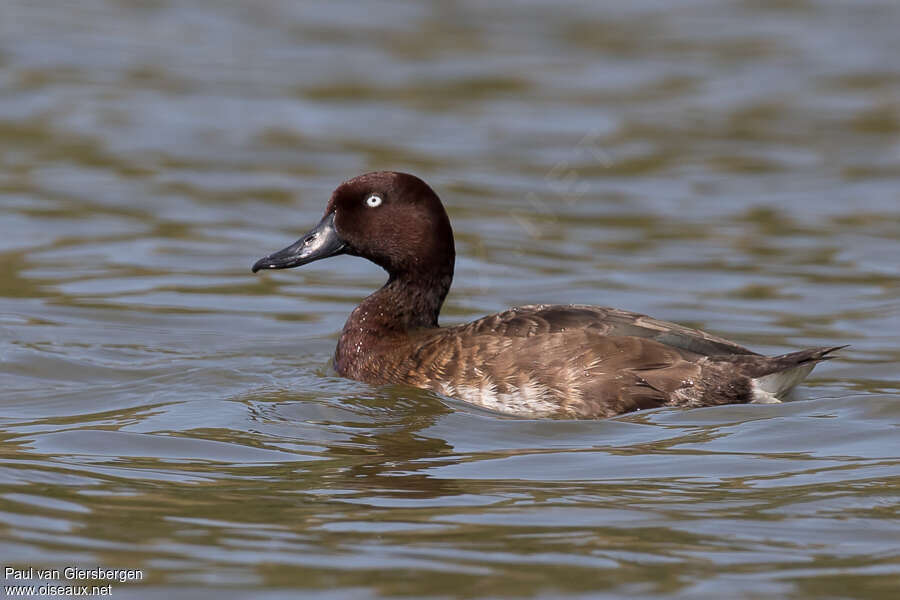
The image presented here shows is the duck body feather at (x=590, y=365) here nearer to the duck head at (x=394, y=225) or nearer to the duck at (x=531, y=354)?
the duck at (x=531, y=354)

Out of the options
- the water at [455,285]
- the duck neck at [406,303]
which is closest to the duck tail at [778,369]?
the water at [455,285]

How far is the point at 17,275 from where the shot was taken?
10547mm

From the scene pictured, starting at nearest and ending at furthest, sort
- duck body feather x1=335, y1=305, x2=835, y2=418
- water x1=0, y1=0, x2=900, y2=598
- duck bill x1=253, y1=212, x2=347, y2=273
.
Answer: water x1=0, y1=0, x2=900, y2=598
duck body feather x1=335, y1=305, x2=835, y2=418
duck bill x1=253, y1=212, x2=347, y2=273

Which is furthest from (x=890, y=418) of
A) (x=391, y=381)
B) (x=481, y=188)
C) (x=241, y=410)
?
(x=481, y=188)

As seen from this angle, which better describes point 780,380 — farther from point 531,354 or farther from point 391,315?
point 391,315

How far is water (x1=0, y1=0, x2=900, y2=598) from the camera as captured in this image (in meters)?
5.16

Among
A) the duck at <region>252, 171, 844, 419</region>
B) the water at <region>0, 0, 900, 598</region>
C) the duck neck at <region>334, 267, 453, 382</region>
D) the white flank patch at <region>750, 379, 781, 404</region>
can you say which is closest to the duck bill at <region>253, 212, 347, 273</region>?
the duck at <region>252, 171, 844, 419</region>

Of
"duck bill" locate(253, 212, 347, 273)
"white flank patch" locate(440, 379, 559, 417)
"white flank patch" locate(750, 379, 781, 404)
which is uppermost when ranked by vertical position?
"duck bill" locate(253, 212, 347, 273)

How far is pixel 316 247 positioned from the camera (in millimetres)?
8086

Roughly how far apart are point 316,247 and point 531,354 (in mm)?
1528

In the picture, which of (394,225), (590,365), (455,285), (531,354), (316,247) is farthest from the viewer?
(455,285)

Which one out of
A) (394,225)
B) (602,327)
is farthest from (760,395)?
(394,225)

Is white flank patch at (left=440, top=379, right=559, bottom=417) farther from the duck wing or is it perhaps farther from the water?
the duck wing

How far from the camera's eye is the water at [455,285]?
5.16m
